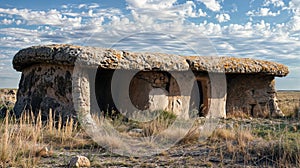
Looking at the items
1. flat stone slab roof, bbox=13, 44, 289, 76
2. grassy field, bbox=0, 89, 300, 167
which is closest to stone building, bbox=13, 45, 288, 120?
flat stone slab roof, bbox=13, 44, 289, 76

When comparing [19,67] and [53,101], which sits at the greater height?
[19,67]

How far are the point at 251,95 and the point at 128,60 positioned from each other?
515 cm

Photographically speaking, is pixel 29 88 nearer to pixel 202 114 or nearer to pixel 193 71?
pixel 193 71

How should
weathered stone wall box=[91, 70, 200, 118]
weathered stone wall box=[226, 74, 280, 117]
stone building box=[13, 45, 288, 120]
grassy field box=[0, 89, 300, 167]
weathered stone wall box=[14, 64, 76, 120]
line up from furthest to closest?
weathered stone wall box=[226, 74, 280, 117] < weathered stone wall box=[91, 70, 200, 118] < weathered stone wall box=[14, 64, 76, 120] < stone building box=[13, 45, 288, 120] < grassy field box=[0, 89, 300, 167]

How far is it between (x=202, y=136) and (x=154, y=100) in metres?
3.41

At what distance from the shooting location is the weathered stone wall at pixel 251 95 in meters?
12.2

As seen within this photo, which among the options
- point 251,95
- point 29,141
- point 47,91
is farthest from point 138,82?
point 29,141

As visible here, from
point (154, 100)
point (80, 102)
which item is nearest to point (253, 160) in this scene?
point (80, 102)

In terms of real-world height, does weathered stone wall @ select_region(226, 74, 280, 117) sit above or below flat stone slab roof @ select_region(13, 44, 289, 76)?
below

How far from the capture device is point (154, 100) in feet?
32.7

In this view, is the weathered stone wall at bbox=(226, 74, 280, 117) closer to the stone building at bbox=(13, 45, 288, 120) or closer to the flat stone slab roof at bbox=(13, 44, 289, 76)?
the stone building at bbox=(13, 45, 288, 120)

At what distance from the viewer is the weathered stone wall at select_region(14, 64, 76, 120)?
28.1 feet

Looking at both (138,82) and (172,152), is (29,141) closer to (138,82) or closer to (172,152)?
(172,152)

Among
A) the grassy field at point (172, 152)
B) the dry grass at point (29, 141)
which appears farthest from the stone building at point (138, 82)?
the grassy field at point (172, 152)
